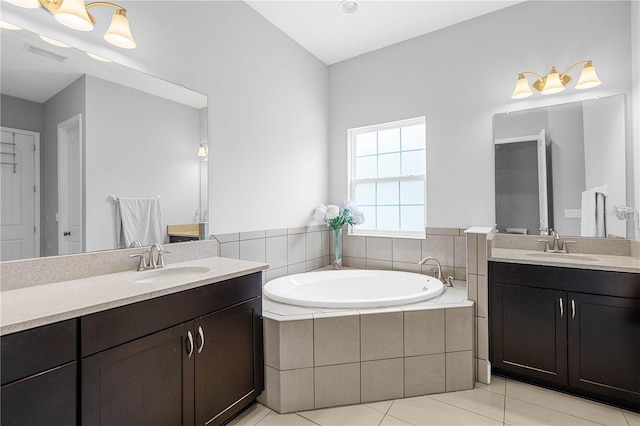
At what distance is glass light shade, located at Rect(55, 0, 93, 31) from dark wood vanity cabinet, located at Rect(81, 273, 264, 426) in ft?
4.33

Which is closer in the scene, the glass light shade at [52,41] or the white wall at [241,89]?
the glass light shade at [52,41]

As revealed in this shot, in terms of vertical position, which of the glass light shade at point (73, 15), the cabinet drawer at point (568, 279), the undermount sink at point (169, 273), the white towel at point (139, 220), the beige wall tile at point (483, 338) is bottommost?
the beige wall tile at point (483, 338)

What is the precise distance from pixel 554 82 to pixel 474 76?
24.6 inches

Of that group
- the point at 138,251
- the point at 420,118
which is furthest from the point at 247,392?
the point at 420,118

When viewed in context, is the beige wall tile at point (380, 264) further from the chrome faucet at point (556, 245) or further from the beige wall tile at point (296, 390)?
the beige wall tile at point (296, 390)


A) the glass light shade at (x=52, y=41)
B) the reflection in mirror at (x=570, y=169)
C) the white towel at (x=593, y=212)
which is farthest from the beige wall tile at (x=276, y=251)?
the white towel at (x=593, y=212)

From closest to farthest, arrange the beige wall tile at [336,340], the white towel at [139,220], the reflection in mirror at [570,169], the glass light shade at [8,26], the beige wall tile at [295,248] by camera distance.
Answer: the glass light shade at [8,26]
the white towel at [139,220]
the beige wall tile at [336,340]
the reflection in mirror at [570,169]
the beige wall tile at [295,248]

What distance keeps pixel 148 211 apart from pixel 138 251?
0.25m

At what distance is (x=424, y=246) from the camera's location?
289 cm

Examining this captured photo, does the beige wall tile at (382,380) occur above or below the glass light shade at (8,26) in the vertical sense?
below

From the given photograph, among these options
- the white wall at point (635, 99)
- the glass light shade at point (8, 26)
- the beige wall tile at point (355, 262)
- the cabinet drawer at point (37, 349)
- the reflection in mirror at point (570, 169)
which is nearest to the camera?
the cabinet drawer at point (37, 349)

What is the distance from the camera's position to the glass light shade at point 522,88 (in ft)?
7.68

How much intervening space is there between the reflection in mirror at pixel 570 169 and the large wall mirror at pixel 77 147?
253cm

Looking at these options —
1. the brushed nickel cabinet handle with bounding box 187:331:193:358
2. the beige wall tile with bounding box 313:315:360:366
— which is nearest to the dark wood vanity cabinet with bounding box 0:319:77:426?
the brushed nickel cabinet handle with bounding box 187:331:193:358
